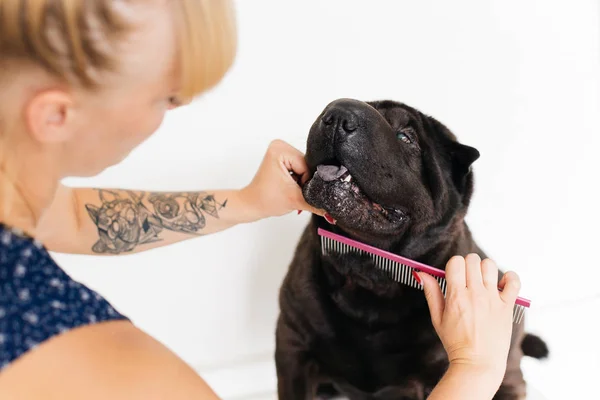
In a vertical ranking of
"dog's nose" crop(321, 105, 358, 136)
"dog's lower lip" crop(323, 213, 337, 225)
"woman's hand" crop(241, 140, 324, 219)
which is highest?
"dog's nose" crop(321, 105, 358, 136)

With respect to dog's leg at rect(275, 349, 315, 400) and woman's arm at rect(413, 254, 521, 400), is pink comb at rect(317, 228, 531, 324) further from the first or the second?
dog's leg at rect(275, 349, 315, 400)

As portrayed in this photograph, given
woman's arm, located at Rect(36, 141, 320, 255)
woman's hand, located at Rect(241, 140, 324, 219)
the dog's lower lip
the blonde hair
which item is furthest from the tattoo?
the blonde hair

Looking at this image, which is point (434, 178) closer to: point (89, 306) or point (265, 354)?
point (89, 306)

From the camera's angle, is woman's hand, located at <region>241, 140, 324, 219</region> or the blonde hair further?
woman's hand, located at <region>241, 140, 324, 219</region>

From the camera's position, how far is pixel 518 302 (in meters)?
0.96

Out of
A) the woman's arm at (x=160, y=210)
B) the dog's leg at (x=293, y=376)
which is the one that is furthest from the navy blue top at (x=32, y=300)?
the dog's leg at (x=293, y=376)

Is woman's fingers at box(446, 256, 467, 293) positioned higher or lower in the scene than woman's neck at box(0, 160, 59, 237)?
lower

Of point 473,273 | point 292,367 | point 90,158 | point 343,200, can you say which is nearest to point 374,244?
point 343,200

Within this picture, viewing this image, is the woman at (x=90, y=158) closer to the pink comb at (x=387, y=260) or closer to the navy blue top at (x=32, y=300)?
the navy blue top at (x=32, y=300)

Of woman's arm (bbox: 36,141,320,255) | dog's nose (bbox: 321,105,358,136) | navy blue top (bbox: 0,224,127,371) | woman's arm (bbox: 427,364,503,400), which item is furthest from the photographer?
woman's arm (bbox: 36,141,320,255)

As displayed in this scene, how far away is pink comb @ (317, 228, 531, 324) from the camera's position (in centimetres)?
104

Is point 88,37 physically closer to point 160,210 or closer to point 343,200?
point 343,200

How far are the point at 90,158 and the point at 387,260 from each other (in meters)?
0.61

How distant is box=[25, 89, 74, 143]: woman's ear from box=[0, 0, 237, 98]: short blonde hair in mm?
23
